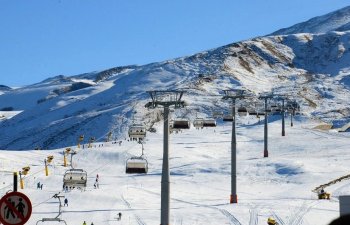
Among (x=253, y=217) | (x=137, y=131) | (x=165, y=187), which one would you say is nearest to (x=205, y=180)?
(x=137, y=131)

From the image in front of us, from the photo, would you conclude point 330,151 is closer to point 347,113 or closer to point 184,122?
point 184,122

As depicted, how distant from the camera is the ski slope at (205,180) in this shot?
39050 millimetres

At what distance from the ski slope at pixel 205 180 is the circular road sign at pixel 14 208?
2715cm

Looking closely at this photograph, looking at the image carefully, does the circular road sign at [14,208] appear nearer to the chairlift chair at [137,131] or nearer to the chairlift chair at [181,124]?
the chairlift chair at [181,124]

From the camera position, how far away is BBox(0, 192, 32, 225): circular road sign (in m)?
7.32

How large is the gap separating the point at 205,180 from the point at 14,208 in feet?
173

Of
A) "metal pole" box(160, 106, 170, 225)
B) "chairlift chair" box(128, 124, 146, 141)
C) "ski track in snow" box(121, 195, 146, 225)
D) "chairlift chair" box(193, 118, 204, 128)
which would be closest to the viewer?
"metal pole" box(160, 106, 170, 225)

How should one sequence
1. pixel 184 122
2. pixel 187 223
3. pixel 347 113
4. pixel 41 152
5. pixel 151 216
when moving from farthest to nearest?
pixel 347 113, pixel 41 152, pixel 184 122, pixel 151 216, pixel 187 223

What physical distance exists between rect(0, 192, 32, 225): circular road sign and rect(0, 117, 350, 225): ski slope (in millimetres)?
27147

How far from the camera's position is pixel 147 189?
53.4 metres

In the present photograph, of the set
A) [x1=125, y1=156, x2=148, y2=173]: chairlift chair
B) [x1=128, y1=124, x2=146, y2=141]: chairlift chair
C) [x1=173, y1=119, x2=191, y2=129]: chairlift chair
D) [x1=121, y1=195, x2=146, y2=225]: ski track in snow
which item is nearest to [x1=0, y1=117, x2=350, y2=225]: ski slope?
[x1=121, y1=195, x2=146, y2=225]: ski track in snow

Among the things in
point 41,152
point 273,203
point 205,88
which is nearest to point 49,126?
point 205,88

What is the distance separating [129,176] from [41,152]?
22.6 metres

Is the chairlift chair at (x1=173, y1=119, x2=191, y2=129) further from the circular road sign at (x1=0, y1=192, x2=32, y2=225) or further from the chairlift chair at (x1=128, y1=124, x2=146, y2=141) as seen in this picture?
the circular road sign at (x1=0, y1=192, x2=32, y2=225)
